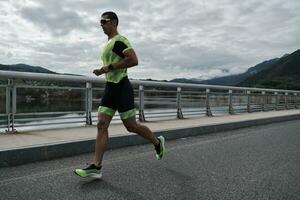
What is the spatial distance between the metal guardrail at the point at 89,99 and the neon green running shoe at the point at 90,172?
3.44 metres

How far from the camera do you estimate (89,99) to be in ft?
30.7

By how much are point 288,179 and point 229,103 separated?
12284 mm

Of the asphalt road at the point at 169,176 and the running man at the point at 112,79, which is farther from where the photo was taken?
the running man at the point at 112,79

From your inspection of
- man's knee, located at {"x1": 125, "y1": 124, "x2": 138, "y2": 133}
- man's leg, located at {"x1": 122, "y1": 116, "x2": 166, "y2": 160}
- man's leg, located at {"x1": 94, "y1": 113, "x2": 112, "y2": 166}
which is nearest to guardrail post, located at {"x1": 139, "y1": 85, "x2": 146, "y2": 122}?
man's leg, located at {"x1": 122, "y1": 116, "x2": 166, "y2": 160}

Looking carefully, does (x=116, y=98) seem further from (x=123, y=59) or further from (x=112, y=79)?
(x=123, y=59)

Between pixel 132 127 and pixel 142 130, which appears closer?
pixel 132 127

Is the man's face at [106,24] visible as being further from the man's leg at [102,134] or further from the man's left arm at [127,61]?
the man's leg at [102,134]

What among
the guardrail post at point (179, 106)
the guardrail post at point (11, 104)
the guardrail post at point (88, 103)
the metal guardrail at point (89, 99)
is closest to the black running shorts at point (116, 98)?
the metal guardrail at point (89, 99)

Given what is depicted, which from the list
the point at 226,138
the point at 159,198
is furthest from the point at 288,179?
the point at 226,138

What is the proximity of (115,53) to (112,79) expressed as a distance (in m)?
0.33

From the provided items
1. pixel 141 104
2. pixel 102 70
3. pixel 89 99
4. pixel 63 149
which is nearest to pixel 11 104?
pixel 63 149

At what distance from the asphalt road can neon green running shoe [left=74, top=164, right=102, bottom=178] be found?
0.25 feet

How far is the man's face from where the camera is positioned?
4.76 metres

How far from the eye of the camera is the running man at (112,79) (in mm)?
4680
